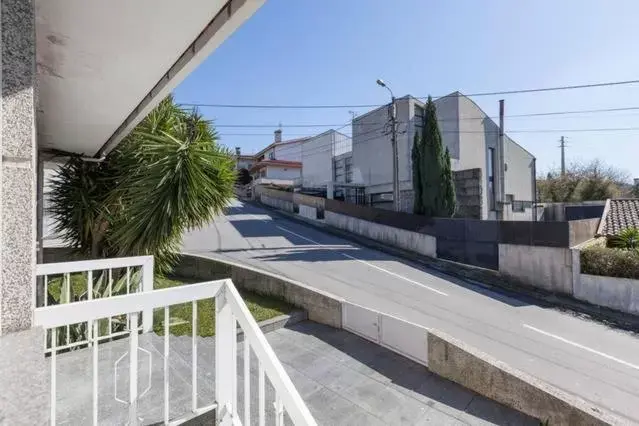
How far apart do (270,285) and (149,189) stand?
3329 millimetres

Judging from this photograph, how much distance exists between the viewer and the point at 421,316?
24.2ft

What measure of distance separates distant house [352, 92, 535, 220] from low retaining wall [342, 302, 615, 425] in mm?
13266

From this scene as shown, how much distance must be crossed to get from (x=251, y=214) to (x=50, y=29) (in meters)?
20.3

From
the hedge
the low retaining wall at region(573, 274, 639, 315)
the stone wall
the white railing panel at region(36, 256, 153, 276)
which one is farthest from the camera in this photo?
the stone wall

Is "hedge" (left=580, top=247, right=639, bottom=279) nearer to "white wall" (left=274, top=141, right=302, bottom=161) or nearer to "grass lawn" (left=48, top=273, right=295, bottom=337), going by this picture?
"grass lawn" (left=48, top=273, right=295, bottom=337)

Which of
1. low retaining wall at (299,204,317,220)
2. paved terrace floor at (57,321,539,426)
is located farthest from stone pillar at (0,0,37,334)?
low retaining wall at (299,204,317,220)

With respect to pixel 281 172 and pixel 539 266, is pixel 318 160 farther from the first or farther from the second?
pixel 539 266

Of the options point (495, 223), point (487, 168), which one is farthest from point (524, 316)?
point (487, 168)

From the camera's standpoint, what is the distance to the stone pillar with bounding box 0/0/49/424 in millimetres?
1032

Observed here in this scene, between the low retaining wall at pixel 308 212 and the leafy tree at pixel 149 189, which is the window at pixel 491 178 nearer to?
the low retaining wall at pixel 308 212

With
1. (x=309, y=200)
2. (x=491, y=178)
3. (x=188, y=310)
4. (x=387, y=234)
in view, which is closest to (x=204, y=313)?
(x=188, y=310)

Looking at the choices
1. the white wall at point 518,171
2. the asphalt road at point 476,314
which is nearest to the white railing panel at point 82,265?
the asphalt road at point 476,314

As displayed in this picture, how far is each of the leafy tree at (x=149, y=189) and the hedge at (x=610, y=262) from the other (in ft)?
32.7

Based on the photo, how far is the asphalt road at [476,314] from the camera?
548 centimetres
